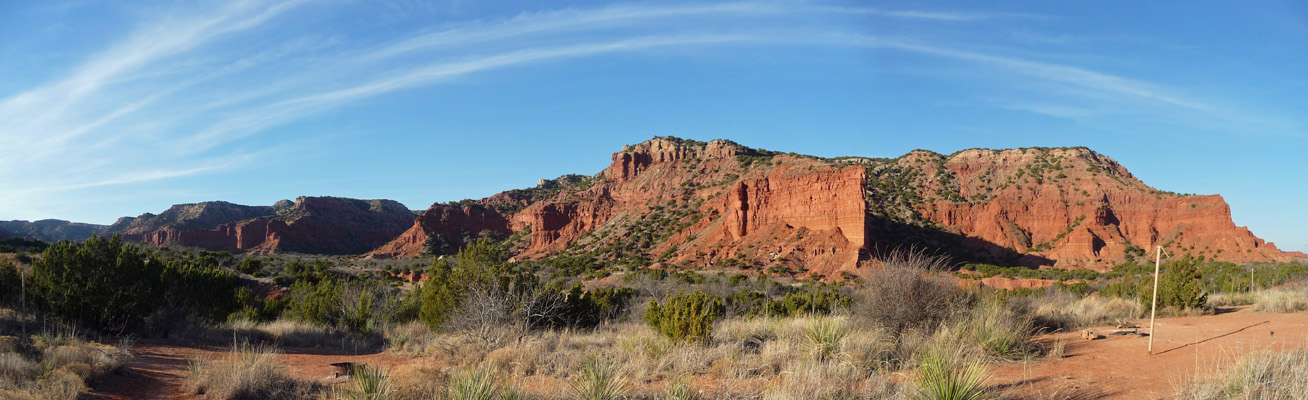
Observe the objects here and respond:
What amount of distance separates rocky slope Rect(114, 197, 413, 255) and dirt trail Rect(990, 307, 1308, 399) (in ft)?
304

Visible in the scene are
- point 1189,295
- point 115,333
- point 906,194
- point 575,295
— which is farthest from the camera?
point 906,194

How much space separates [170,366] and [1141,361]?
14043mm

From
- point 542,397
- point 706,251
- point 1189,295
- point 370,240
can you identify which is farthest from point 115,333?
point 370,240

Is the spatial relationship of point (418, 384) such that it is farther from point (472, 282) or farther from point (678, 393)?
point (472, 282)

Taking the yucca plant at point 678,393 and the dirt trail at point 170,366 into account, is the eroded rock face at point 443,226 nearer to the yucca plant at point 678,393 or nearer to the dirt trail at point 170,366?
the dirt trail at point 170,366

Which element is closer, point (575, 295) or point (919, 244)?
point (575, 295)

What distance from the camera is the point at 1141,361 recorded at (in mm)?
7988

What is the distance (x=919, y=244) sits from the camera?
55875mm

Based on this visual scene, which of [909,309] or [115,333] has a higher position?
[909,309]

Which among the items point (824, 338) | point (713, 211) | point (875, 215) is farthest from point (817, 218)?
point (824, 338)

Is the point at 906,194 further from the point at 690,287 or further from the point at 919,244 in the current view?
the point at 690,287

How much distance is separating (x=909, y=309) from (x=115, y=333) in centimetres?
1616

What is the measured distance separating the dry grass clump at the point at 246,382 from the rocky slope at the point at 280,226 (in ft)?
285

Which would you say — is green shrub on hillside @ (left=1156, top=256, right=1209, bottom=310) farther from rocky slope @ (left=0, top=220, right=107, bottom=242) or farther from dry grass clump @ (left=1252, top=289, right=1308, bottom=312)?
rocky slope @ (left=0, top=220, right=107, bottom=242)
